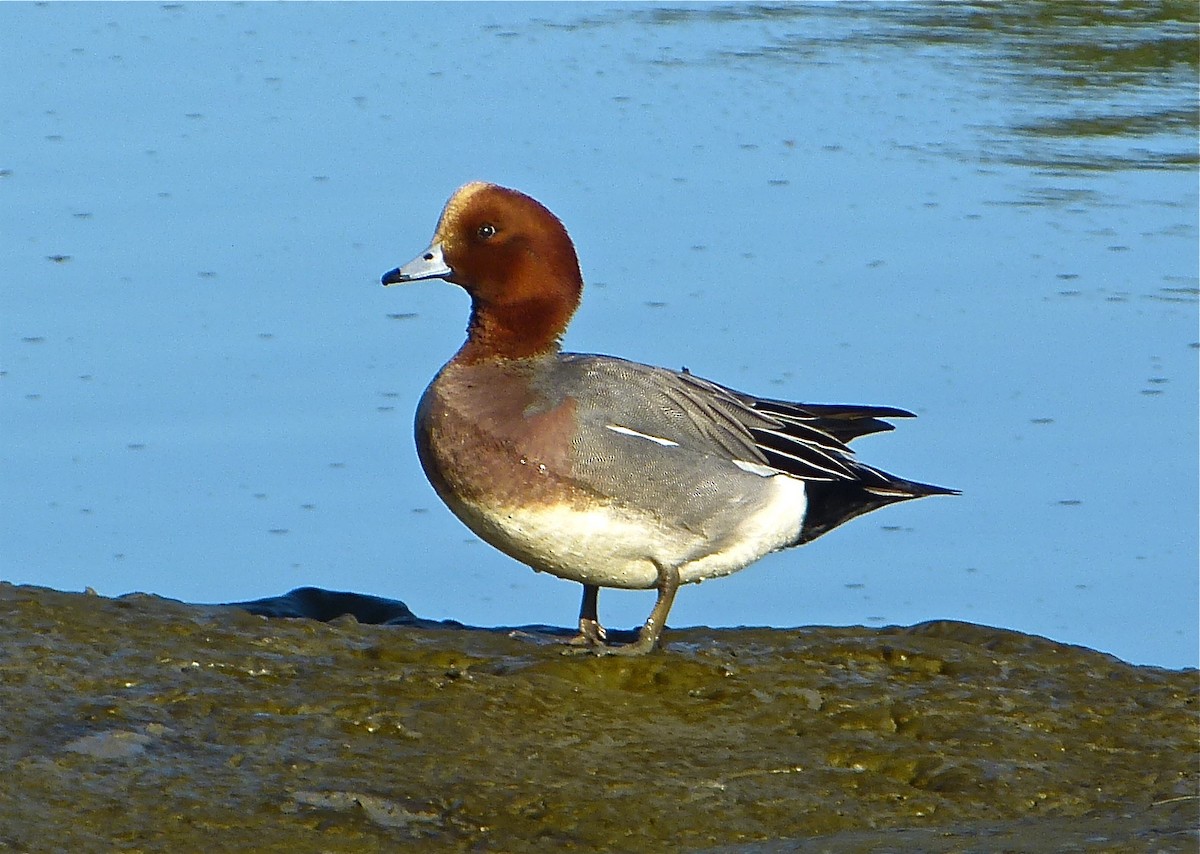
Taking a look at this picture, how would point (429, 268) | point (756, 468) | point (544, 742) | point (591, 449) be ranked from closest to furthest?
point (544, 742) → point (591, 449) → point (756, 468) → point (429, 268)

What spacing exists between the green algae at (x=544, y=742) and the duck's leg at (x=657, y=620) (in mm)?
57

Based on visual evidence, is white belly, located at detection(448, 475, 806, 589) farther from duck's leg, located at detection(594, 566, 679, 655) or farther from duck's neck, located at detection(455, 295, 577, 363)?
duck's neck, located at detection(455, 295, 577, 363)

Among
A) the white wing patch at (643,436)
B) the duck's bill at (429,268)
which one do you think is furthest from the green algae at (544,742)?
the duck's bill at (429,268)

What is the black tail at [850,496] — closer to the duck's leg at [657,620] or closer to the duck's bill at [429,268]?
the duck's leg at [657,620]

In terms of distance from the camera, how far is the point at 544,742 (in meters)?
3.65

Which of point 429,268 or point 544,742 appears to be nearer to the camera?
point 544,742

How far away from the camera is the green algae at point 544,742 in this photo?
330 cm

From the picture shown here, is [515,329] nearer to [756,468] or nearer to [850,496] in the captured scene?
[756,468]

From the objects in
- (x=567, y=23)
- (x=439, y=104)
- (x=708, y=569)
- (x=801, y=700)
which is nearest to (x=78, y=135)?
(x=439, y=104)

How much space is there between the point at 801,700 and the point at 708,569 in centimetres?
56

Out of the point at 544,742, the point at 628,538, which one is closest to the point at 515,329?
the point at 628,538

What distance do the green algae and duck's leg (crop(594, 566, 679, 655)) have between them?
0.06 metres

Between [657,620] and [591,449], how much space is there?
0.43 meters

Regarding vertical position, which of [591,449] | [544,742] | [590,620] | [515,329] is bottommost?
[590,620]
